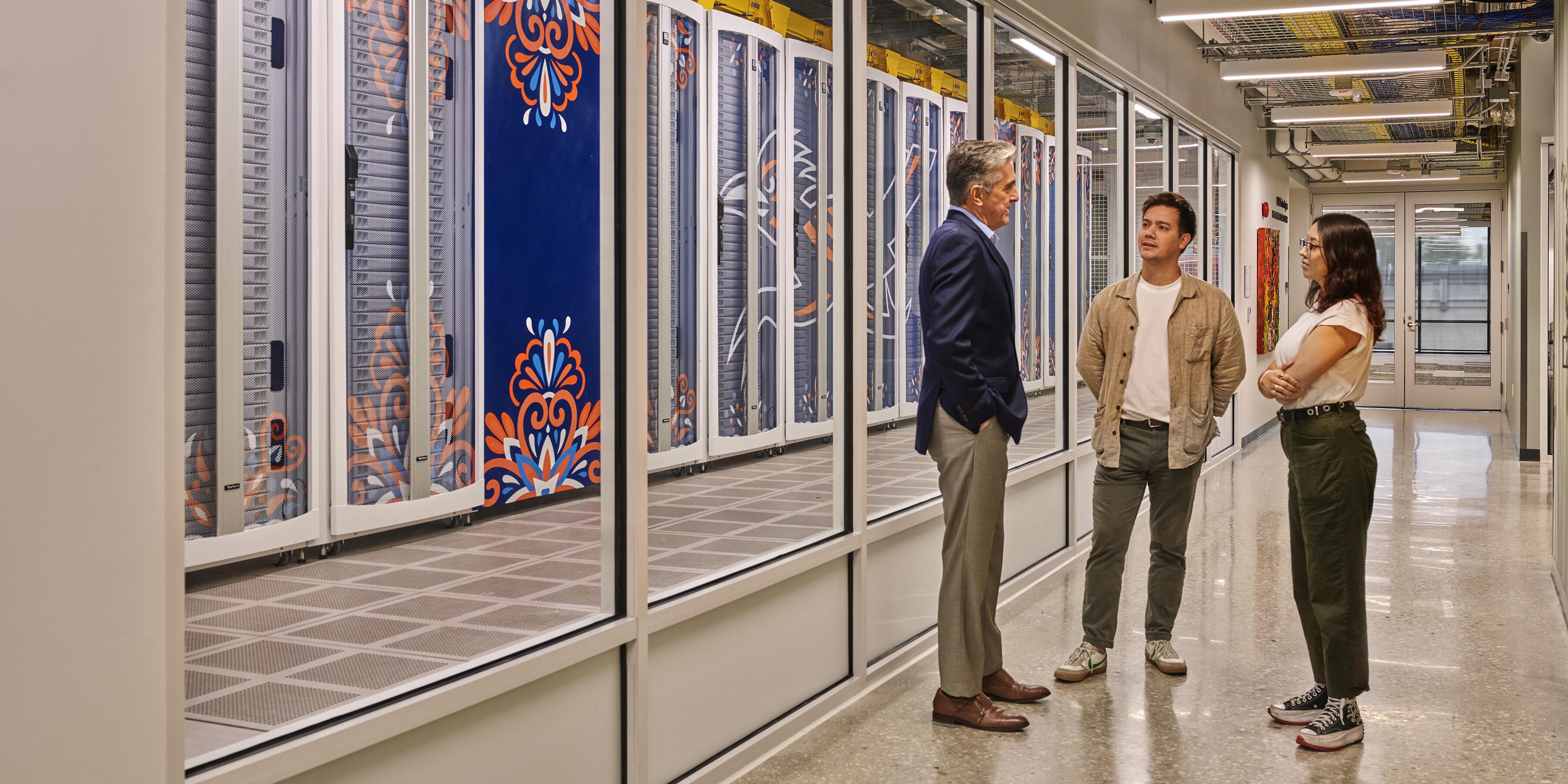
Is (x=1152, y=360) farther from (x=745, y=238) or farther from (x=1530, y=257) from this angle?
(x=1530, y=257)

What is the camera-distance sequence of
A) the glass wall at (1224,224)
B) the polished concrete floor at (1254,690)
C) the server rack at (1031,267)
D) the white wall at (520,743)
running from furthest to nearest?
the glass wall at (1224,224)
the server rack at (1031,267)
the polished concrete floor at (1254,690)
the white wall at (520,743)

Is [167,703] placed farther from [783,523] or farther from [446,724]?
[783,523]

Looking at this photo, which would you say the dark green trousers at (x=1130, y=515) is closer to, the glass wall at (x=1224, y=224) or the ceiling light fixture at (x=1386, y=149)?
the glass wall at (x=1224, y=224)

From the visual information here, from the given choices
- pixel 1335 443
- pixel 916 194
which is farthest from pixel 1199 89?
pixel 1335 443

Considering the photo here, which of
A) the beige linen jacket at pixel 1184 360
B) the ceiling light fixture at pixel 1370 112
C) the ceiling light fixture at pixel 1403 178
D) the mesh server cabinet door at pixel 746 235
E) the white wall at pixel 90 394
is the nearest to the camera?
the white wall at pixel 90 394

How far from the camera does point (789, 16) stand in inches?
204

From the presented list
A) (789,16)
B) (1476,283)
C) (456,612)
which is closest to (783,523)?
(456,612)

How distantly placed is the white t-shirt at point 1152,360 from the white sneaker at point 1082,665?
772 mm

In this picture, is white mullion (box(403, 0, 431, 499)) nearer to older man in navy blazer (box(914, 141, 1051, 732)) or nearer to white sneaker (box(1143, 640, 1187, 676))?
older man in navy blazer (box(914, 141, 1051, 732))

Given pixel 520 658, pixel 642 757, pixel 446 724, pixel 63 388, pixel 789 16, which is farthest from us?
pixel 789 16

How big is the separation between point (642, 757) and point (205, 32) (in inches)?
136

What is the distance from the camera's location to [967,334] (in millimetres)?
3170

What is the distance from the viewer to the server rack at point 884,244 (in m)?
4.26

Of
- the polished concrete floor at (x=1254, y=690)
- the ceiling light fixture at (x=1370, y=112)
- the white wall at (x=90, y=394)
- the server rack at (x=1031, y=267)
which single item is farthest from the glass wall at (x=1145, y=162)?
→ the white wall at (x=90, y=394)
